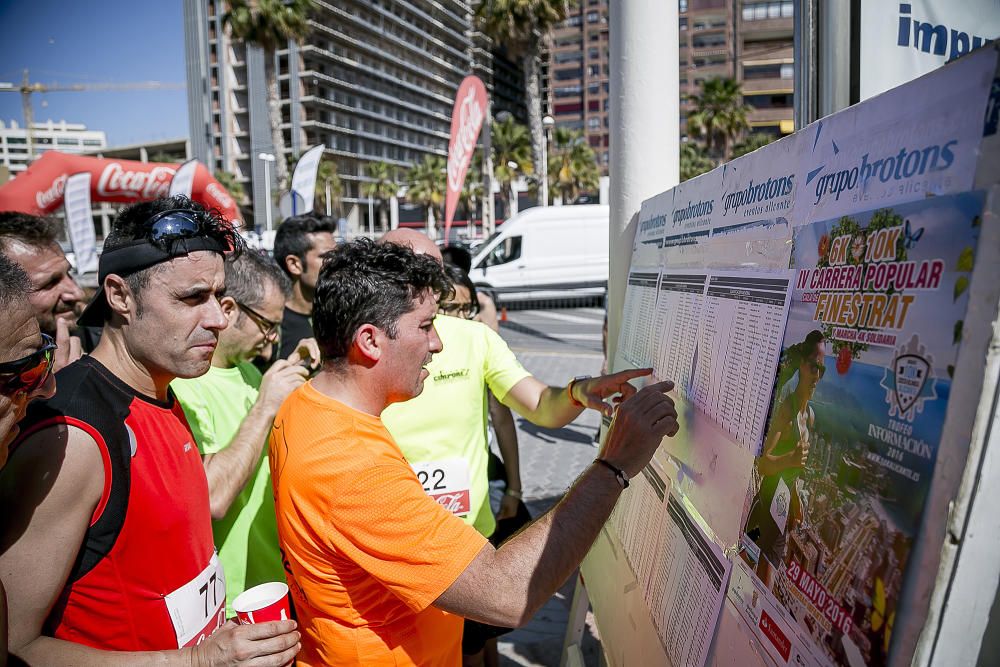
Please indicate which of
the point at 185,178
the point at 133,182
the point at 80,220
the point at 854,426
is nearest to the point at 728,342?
the point at 854,426

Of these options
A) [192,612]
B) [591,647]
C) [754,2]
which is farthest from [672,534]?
[754,2]

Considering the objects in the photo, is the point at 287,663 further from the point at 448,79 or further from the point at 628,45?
the point at 448,79

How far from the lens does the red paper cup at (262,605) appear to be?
4.82ft

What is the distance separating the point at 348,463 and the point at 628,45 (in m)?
1.90

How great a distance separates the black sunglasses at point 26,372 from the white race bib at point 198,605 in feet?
2.53

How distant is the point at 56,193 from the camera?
1385 centimetres

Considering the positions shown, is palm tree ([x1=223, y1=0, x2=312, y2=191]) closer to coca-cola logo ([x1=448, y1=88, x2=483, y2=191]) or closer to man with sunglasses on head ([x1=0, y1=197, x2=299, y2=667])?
coca-cola logo ([x1=448, y1=88, x2=483, y2=191])

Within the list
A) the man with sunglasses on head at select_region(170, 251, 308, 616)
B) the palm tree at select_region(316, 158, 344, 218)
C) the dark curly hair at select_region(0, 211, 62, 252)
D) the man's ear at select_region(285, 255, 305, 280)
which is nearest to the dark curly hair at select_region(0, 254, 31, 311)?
the man with sunglasses on head at select_region(170, 251, 308, 616)

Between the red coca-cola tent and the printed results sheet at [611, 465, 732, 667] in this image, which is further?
the red coca-cola tent

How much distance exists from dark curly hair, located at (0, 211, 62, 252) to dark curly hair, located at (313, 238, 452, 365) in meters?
1.91

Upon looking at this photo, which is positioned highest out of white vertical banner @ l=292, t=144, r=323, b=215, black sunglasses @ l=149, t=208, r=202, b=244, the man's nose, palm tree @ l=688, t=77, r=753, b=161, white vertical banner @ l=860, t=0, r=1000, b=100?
palm tree @ l=688, t=77, r=753, b=161

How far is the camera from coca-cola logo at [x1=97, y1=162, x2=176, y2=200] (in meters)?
15.4

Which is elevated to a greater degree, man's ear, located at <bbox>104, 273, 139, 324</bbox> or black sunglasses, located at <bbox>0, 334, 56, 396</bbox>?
man's ear, located at <bbox>104, 273, 139, 324</bbox>

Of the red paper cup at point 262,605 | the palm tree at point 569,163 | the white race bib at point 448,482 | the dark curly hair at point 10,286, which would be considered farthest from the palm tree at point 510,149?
the dark curly hair at point 10,286
